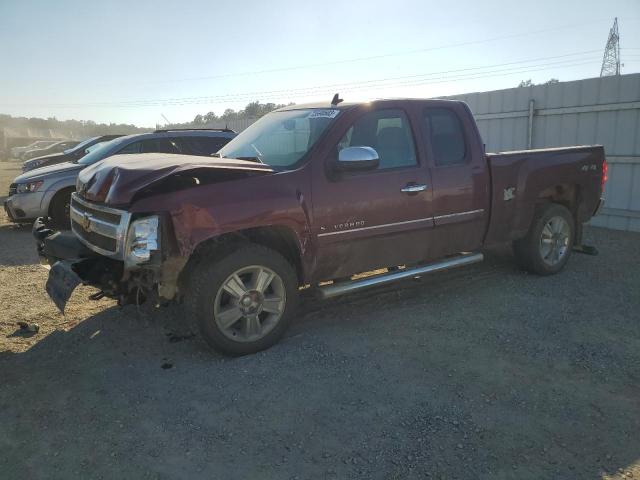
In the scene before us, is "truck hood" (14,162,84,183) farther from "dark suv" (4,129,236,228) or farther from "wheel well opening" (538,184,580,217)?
"wheel well opening" (538,184,580,217)

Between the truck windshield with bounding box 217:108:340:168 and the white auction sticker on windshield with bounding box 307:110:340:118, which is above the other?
the white auction sticker on windshield with bounding box 307:110:340:118

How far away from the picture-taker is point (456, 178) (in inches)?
201

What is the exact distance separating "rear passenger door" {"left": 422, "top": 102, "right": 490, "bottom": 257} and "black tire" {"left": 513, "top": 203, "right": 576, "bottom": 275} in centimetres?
97

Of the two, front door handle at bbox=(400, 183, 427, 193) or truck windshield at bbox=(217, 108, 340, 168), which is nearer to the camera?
truck windshield at bbox=(217, 108, 340, 168)

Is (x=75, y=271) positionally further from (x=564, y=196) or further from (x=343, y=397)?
(x=564, y=196)

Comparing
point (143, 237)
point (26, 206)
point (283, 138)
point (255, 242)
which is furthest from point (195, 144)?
point (143, 237)

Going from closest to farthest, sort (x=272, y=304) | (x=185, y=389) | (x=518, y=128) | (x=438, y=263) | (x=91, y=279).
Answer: (x=185, y=389), (x=91, y=279), (x=272, y=304), (x=438, y=263), (x=518, y=128)

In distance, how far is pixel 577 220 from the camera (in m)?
6.52

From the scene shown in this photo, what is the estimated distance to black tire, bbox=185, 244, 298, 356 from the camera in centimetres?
386

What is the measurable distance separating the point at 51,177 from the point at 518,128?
887cm

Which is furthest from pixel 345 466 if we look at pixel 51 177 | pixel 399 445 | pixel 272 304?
pixel 51 177

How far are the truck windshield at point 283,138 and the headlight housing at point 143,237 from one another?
124 cm

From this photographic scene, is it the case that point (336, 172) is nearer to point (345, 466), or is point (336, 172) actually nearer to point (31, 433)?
point (345, 466)

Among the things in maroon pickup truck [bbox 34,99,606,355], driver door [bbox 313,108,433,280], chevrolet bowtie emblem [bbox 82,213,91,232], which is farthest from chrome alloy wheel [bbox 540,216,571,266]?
chevrolet bowtie emblem [bbox 82,213,91,232]
